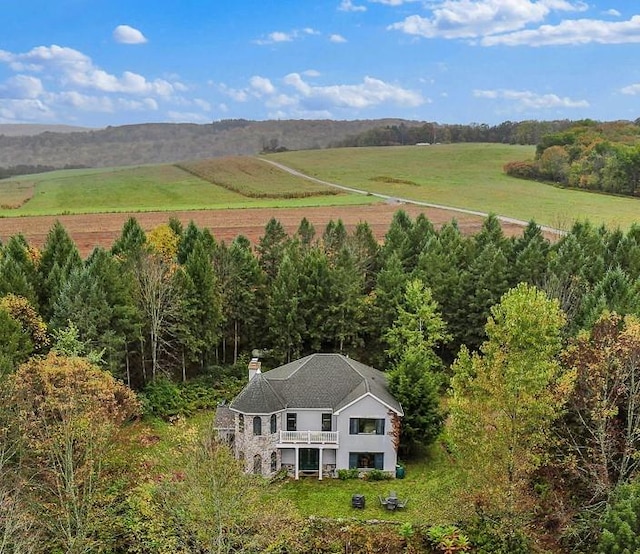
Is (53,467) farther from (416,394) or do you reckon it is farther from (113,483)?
(416,394)

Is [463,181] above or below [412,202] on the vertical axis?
above

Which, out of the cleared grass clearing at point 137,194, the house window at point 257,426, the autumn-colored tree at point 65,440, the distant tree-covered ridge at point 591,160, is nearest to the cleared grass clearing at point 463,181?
the distant tree-covered ridge at point 591,160

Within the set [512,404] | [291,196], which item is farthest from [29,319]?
[291,196]

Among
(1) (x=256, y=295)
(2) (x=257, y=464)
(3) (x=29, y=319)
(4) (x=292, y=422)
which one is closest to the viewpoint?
(2) (x=257, y=464)

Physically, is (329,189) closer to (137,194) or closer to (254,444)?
(137,194)

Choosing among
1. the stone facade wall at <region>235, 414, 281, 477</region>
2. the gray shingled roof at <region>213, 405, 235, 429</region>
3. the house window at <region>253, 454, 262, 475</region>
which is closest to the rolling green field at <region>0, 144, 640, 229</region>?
the gray shingled roof at <region>213, 405, 235, 429</region>

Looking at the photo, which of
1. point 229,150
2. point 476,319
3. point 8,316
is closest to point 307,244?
point 476,319

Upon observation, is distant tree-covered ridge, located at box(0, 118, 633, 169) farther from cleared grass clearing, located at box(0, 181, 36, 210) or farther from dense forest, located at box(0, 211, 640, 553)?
dense forest, located at box(0, 211, 640, 553)

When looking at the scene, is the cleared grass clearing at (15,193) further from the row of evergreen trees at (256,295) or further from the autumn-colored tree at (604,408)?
the autumn-colored tree at (604,408)
